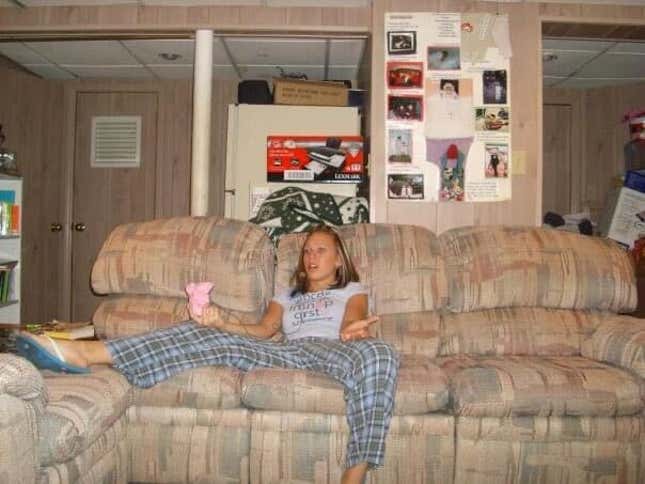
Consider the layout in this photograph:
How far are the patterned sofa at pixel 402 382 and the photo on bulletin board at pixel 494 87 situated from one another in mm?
988

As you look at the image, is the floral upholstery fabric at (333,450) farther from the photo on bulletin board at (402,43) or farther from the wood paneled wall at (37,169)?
the wood paneled wall at (37,169)

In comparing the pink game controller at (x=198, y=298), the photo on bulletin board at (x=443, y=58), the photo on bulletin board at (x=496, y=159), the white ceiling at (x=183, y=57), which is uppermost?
the white ceiling at (x=183, y=57)

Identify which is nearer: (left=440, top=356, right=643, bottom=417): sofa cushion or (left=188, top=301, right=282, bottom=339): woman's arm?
(left=440, top=356, right=643, bottom=417): sofa cushion

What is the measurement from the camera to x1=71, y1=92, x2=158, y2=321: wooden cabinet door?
4.87 meters

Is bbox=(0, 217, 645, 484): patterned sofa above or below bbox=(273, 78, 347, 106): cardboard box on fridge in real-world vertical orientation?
below

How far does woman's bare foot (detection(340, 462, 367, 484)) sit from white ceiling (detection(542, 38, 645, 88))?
3.19 metres

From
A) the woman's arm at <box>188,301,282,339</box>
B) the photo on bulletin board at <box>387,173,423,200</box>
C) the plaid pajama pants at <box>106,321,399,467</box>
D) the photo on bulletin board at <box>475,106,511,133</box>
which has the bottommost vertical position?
the plaid pajama pants at <box>106,321,399,467</box>

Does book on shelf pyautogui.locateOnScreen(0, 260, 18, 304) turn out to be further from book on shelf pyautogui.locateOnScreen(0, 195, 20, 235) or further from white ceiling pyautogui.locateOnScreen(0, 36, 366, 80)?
white ceiling pyautogui.locateOnScreen(0, 36, 366, 80)

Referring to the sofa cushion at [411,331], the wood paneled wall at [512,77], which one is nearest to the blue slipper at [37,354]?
the sofa cushion at [411,331]

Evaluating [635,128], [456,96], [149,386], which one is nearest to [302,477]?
[149,386]

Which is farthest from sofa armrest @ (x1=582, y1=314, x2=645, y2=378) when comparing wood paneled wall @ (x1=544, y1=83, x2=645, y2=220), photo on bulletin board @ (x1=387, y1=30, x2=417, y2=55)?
wood paneled wall @ (x1=544, y1=83, x2=645, y2=220)

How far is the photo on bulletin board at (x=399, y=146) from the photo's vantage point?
9.87 ft

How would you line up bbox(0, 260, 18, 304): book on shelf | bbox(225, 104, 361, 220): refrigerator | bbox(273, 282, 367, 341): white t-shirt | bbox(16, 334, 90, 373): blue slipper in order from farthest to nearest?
bbox(225, 104, 361, 220): refrigerator < bbox(0, 260, 18, 304): book on shelf < bbox(273, 282, 367, 341): white t-shirt < bbox(16, 334, 90, 373): blue slipper

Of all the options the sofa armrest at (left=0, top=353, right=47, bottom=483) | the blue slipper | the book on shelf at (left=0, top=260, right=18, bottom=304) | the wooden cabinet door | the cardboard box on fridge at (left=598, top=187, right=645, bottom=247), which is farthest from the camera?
the wooden cabinet door
